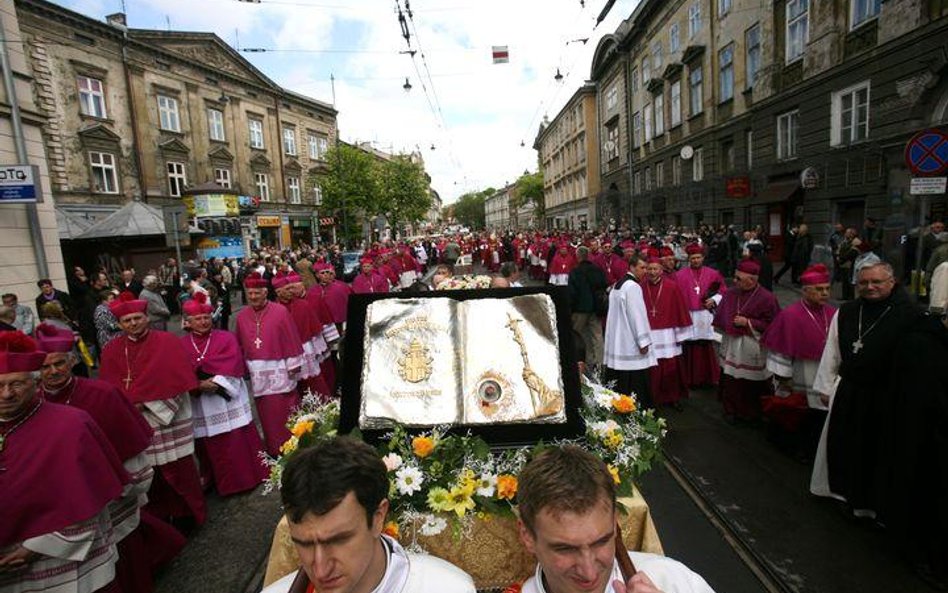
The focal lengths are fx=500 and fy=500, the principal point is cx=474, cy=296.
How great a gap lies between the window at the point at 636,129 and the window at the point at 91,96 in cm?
3130

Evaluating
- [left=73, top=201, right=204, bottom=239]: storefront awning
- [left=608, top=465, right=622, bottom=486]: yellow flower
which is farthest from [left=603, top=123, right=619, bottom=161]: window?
[left=608, top=465, right=622, bottom=486]: yellow flower

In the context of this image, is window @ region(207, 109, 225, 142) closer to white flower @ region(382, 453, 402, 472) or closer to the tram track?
the tram track

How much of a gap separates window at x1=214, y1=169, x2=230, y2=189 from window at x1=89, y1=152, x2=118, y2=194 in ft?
23.0

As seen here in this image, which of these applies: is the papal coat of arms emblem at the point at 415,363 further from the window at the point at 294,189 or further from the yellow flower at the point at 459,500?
the window at the point at 294,189

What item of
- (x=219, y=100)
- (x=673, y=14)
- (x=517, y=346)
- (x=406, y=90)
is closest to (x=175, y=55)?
(x=219, y=100)

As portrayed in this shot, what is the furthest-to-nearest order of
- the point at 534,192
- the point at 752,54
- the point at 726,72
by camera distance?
the point at 534,192 < the point at 726,72 < the point at 752,54

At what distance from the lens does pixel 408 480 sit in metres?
2.43

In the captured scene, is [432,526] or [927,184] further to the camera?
[927,184]

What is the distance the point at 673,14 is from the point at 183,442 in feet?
103

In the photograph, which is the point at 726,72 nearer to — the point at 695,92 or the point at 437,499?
the point at 695,92

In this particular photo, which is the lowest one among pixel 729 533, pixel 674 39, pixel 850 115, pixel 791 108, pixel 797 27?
pixel 729 533

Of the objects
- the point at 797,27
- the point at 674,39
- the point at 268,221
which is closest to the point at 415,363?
the point at 797,27

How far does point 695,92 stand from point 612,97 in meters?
15.7

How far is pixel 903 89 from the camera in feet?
40.2
